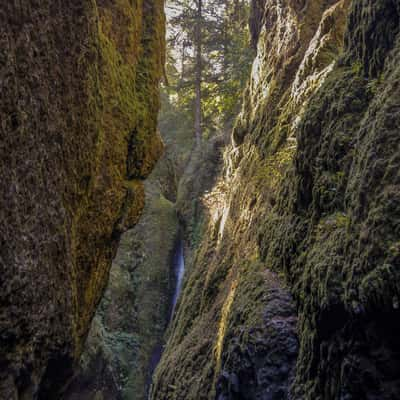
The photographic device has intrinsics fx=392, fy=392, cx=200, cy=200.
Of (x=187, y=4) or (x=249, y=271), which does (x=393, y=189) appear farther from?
(x=187, y=4)

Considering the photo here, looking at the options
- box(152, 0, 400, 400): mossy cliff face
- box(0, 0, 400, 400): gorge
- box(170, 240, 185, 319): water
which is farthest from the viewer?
box(170, 240, 185, 319): water

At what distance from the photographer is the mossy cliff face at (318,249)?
2.63 meters

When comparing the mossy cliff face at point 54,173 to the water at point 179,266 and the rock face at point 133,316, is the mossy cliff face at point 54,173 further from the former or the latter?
the water at point 179,266

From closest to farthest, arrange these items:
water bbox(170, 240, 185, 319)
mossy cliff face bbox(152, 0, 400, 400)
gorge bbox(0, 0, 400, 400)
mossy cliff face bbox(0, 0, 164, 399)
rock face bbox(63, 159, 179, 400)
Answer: mossy cliff face bbox(152, 0, 400, 400) < gorge bbox(0, 0, 400, 400) < mossy cliff face bbox(0, 0, 164, 399) < rock face bbox(63, 159, 179, 400) < water bbox(170, 240, 185, 319)

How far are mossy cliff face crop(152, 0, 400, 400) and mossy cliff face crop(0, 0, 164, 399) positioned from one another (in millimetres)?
1951

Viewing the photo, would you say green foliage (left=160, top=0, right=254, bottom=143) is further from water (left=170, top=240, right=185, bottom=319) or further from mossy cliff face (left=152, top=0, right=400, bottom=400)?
mossy cliff face (left=152, top=0, right=400, bottom=400)

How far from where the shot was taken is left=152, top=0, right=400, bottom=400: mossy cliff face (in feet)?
8.62

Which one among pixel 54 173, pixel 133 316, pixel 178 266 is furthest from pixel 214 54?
pixel 54 173

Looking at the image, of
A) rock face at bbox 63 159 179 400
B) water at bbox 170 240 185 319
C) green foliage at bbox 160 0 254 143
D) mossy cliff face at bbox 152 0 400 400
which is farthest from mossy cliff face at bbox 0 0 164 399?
green foliage at bbox 160 0 254 143

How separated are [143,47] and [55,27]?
13.0 feet

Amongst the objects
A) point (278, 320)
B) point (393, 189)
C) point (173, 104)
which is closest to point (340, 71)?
point (393, 189)

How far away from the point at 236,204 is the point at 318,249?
13.3ft

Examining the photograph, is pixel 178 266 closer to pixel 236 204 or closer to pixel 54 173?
pixel 236 204

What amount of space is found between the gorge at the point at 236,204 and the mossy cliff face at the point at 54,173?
0.07 ft
